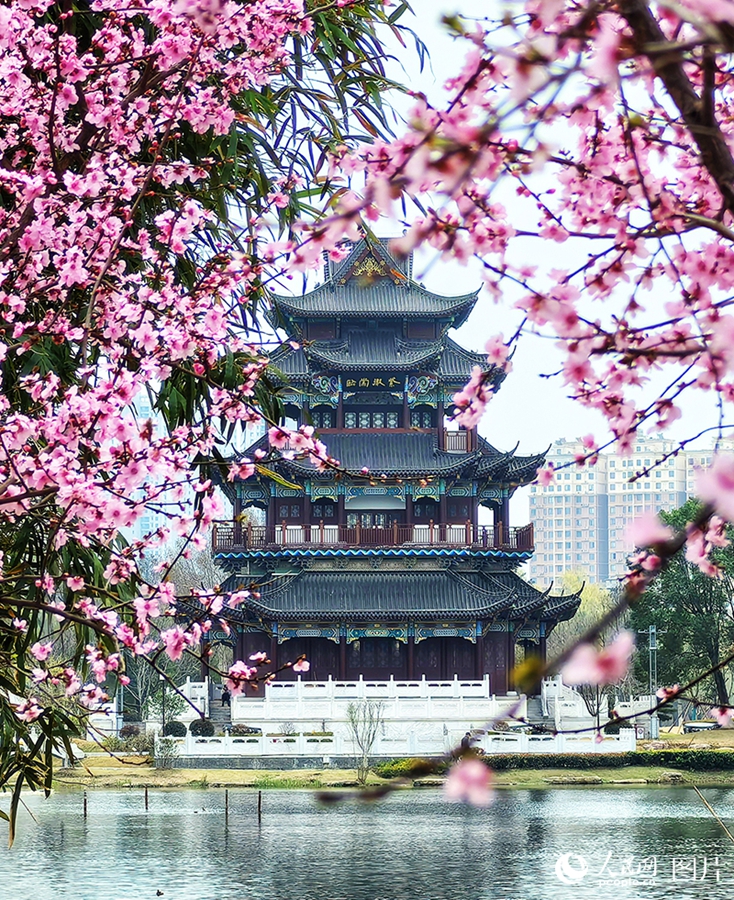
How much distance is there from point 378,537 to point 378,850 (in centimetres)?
1839

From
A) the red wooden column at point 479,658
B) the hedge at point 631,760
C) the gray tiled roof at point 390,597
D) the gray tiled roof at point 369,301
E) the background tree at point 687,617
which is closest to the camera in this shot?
the hedge at point 631,760

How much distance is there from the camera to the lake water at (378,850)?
822 inches

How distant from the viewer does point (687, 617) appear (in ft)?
159

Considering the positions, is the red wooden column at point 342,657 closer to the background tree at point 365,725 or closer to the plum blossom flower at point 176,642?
the background tree at point 365,725

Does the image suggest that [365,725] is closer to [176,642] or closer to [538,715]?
[538,715]

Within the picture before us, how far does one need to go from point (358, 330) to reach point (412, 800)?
1636cm

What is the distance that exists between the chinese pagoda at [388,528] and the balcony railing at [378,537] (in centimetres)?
4

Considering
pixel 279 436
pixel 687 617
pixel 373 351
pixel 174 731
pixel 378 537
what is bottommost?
pixel 174 731

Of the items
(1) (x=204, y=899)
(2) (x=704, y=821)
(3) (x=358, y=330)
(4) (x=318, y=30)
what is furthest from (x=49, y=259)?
(3) (x=358, y=330)

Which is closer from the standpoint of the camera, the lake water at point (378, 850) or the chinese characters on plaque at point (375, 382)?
the lake water at point (378, 850)

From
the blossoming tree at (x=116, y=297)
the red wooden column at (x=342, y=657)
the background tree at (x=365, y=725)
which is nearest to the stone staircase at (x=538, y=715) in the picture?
the background tree at (x=365, y=725)

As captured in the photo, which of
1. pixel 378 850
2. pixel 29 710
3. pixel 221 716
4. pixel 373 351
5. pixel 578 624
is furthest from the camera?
pixel 578 624

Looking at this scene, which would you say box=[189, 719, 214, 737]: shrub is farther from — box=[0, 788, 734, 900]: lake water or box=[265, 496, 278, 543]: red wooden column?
box=[265, 496, 278, 543]: red wooden column

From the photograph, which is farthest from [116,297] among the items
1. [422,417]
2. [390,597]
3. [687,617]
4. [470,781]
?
[687,617]
